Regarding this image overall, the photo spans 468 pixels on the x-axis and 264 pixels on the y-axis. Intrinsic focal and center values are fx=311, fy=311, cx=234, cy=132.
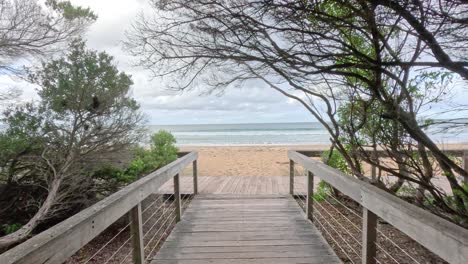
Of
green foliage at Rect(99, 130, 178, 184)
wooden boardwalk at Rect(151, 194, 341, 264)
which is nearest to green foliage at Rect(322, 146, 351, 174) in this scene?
wooden boardwalk at Rect(151, 194, 341, 264)

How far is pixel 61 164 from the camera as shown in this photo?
448cm

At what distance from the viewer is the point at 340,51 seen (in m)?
2.69

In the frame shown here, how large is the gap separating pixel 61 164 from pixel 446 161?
182 inches

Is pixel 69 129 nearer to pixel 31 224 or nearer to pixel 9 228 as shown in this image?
pixel 31 224

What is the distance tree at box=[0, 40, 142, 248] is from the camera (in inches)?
172

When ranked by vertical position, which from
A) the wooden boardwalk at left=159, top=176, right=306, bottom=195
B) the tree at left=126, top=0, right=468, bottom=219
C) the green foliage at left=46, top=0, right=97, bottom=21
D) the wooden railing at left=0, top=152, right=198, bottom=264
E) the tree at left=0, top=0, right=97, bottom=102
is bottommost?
the wooden boardwalk at left=159, top=176, right=306, bottom=195

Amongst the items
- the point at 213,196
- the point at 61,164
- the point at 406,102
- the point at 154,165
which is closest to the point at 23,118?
the point at 61,164

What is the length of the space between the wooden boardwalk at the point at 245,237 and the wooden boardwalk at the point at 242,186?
155 centimetres

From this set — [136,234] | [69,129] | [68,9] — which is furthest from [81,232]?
[68,9]

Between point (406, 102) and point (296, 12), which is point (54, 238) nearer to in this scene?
point (296, 12)

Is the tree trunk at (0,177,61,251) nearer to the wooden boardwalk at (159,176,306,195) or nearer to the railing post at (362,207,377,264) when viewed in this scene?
the wooden boardwalk at (159,176,306,195)

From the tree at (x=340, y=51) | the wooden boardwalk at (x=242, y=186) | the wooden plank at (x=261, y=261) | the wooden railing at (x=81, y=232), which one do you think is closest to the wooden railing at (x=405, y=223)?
the wooden plank at (x=261, y=261)

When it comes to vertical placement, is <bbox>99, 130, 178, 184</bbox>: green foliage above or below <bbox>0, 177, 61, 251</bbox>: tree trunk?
above

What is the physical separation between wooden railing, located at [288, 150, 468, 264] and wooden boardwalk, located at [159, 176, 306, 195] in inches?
140
